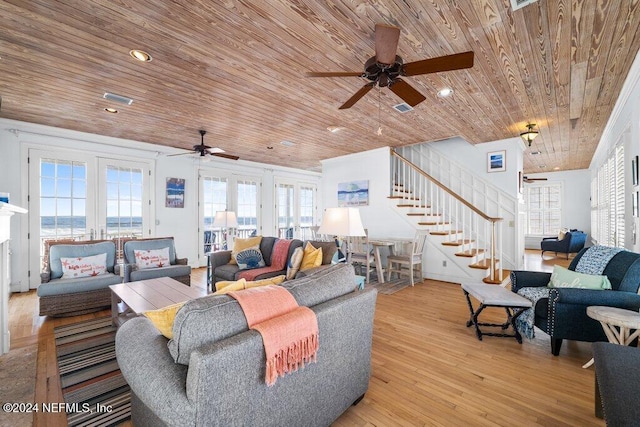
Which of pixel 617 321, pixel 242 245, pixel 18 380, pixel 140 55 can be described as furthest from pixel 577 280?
pixel 18 380

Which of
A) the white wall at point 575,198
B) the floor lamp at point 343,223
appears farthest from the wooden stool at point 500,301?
the white wall at point 575,198

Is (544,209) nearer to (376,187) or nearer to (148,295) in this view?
(376,187)

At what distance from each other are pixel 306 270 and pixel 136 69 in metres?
2.76

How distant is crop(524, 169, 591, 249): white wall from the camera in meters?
9.03

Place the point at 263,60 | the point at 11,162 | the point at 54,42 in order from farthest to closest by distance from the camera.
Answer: the point at 11,162 < the point at 263,60 < the point at 54,42

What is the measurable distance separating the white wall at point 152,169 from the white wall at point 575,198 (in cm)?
874

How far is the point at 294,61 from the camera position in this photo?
270cm

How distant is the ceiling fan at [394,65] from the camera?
2010 mm

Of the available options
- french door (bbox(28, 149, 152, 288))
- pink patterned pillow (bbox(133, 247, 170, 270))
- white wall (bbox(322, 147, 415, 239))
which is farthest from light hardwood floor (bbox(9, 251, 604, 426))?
white wall (bbox(322, 147, 415, 239))

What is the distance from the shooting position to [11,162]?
4469mm

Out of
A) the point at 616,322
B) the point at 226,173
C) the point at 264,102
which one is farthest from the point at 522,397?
the point at 226,173

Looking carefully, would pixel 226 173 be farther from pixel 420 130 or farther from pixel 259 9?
pixel 259 9

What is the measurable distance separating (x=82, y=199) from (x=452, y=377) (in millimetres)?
6292

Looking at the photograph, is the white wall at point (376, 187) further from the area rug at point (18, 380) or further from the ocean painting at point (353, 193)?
the area rug at point (18, 380)
